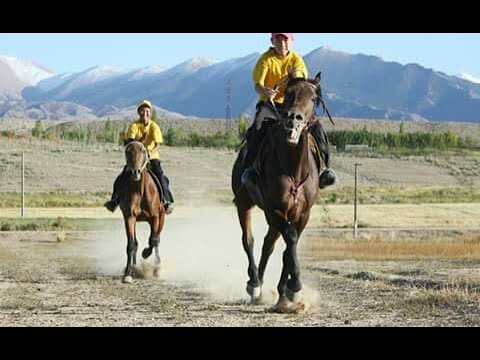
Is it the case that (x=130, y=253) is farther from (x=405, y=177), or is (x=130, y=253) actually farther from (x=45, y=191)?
(x=405, y=177)

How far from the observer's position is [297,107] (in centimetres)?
1226

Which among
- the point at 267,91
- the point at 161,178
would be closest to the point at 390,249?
the point at 161,178

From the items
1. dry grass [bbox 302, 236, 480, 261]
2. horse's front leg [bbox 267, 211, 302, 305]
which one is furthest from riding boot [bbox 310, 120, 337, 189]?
dry grass [bbox 302, 236, 480, 261]

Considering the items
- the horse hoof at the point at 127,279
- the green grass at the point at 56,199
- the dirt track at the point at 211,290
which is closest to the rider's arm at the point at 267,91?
the dirt track at the point at 211,290

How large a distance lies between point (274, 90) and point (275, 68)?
45 centimetres

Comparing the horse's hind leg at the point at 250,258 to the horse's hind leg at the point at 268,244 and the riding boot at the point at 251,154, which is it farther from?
the riding boot at the point at 251,154

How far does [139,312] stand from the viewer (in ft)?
43.3

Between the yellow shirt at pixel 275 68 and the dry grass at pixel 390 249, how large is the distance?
35.2 feet

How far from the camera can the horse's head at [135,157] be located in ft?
58.5

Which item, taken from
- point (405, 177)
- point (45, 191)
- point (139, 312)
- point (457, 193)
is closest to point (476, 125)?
point (405, 177)

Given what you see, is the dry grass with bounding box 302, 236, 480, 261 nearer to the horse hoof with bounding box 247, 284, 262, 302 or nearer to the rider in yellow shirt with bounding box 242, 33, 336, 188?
the horse hoof with bounding box 247, 284, 262, 302

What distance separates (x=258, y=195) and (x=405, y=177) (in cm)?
7844

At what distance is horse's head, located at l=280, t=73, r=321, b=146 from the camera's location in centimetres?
1225

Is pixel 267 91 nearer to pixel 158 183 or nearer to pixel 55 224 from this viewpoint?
pixel 158 183
